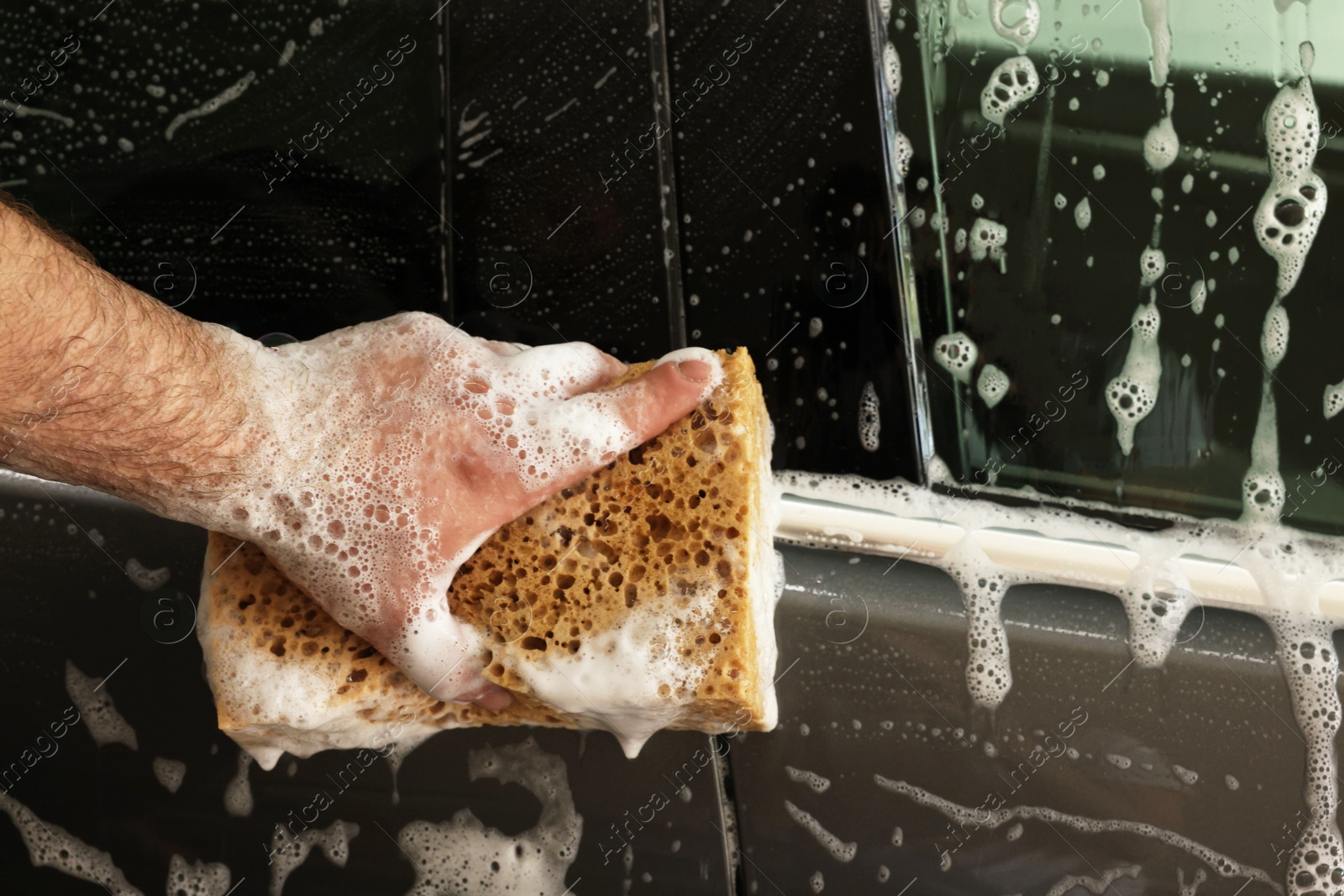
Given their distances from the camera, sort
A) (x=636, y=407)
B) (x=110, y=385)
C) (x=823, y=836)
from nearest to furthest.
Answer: (x=110, y=385), (x=636, y=407), (x=823, y=836)

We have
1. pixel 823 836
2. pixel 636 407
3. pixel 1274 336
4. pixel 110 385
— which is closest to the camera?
pixel 110 385

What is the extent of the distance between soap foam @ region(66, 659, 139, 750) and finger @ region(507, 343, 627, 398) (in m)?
0.70

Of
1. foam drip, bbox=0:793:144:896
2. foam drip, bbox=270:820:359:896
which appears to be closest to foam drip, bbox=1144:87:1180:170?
foam drip, bbox=270:820:359:896

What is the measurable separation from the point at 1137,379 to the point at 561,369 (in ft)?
2.50

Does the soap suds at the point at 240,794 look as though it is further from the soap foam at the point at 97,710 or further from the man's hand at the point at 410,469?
the man's hand at the point at 410,469

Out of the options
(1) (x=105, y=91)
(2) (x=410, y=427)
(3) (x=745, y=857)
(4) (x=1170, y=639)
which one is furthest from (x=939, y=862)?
(1) (x=105, y=91)

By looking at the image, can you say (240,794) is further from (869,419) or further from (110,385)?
(869,419)

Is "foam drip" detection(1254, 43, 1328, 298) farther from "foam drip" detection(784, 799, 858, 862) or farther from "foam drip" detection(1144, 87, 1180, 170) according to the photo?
"foam drip" detection(784, 799, 858, 862)

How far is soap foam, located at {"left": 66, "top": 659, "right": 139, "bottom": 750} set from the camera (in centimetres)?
114

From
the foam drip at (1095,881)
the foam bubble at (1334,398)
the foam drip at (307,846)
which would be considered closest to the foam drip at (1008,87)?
the foam bubble at (1334,398)

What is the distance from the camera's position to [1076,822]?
3.66ft

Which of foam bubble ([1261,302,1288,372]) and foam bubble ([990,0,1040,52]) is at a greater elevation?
foam bubble ([990,0,1040,52])

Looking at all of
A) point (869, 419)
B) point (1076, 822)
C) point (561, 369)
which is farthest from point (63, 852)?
point (1076, 822)

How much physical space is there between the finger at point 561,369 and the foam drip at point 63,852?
2.66 feet
